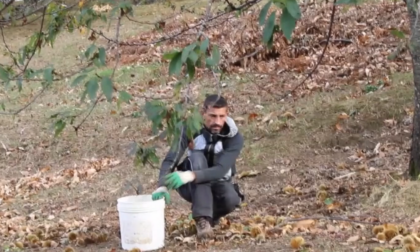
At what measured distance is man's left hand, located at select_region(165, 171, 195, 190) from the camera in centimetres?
475

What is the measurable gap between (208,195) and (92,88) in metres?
2.68

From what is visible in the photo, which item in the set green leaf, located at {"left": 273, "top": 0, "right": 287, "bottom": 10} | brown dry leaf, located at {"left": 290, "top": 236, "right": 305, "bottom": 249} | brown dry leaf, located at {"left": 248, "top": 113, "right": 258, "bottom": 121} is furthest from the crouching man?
brown dry leaf, located at {"left": 248, "top": 113, "right": 258, "bottom": 121}

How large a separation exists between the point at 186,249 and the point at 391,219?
1478mm

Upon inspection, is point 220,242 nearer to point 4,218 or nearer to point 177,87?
point 177,87

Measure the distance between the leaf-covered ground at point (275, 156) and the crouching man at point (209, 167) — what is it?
0.67ft

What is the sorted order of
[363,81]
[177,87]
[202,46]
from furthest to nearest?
[363,81]
[177,87]
[202,46]

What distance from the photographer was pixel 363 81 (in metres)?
9.92

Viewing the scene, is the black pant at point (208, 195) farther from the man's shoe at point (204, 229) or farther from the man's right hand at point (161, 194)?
the man's right hand at point (161, 194)

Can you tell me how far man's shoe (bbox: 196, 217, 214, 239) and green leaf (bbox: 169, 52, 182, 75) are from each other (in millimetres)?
2731

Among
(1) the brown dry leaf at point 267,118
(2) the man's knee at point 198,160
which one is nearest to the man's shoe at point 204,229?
(2) the man's knee at point 198,160

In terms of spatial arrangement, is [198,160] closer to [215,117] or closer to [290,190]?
[215,117]

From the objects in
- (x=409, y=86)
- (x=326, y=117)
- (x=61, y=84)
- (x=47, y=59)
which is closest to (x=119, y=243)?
(x=326, y=117)

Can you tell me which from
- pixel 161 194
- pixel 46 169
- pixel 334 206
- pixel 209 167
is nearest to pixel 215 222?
pixel 209 167

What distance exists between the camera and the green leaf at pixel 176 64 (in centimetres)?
247
